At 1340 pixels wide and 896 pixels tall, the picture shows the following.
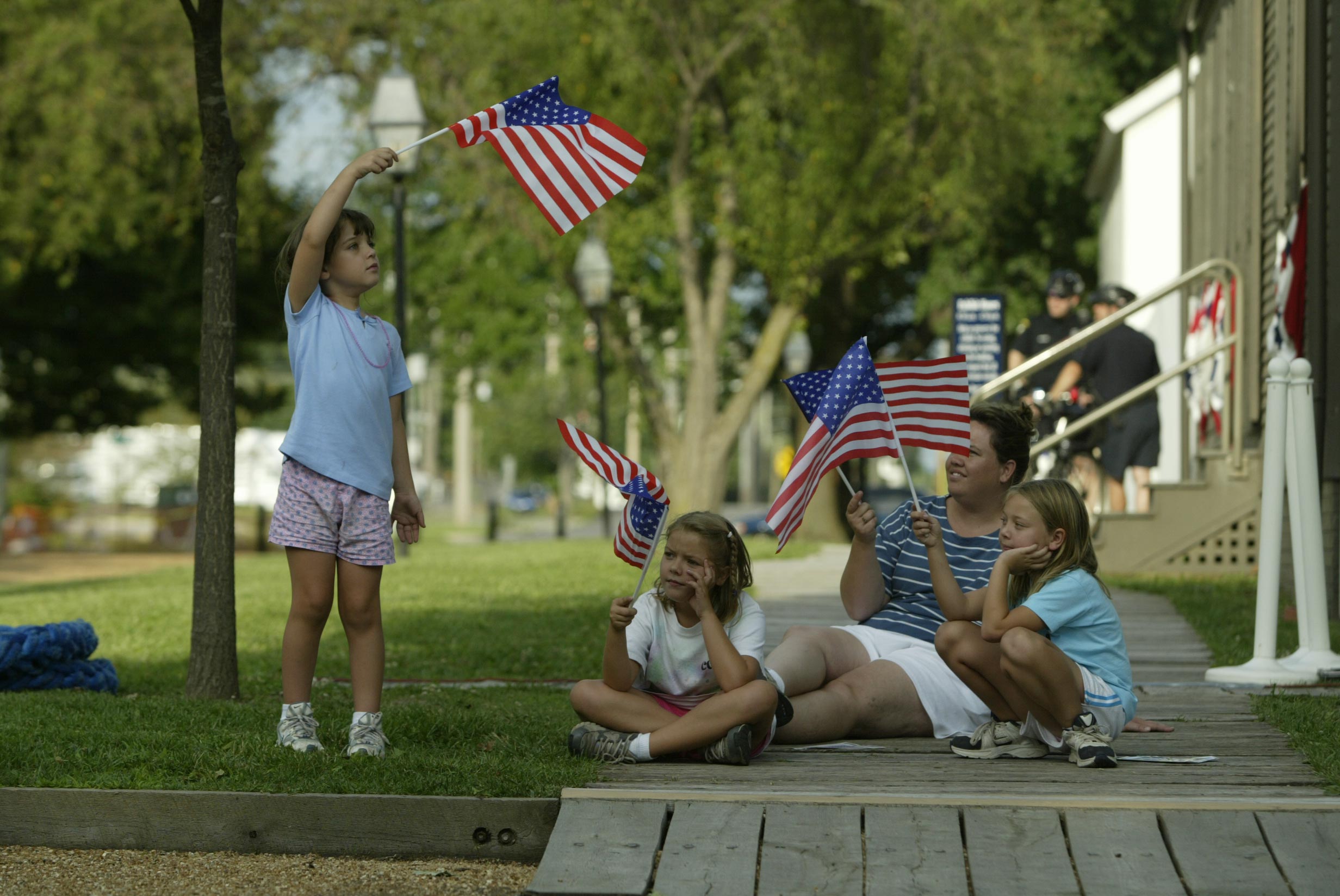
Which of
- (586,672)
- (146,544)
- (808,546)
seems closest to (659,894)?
(586,672)

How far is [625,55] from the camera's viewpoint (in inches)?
800

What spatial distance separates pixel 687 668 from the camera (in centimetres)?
536

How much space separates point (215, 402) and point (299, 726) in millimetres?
1874

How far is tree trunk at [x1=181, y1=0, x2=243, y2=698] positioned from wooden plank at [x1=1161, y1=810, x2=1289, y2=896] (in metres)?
3.95

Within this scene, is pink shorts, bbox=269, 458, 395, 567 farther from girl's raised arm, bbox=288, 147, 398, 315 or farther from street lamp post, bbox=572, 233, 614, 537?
street lamp post, bbox=572, 233, 614, 537

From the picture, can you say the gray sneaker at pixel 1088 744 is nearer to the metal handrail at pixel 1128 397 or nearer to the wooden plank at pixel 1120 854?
the wooden plank at pixel 1120 854

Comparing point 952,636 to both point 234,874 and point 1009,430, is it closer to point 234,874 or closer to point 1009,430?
point 1009,430

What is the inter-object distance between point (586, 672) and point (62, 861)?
357 centimetres

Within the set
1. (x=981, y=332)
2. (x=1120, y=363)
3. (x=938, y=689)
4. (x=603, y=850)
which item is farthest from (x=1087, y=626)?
(x=981, y=332)

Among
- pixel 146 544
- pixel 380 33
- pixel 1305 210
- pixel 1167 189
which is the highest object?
pixel 380 33

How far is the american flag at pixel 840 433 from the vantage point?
5.38m

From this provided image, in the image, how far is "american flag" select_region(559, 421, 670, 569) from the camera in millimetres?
5266

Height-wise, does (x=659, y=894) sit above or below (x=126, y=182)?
below

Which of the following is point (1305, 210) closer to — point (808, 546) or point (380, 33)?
point (808, 546)
